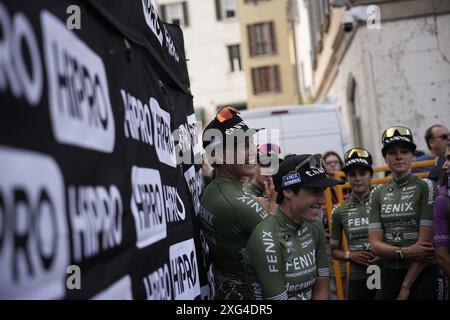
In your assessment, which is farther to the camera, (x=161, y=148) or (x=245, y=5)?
(x=245, y=5)

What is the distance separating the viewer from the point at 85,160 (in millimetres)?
2004

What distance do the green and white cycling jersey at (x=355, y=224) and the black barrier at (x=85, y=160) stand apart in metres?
3.14

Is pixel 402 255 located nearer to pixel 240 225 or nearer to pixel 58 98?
pixel 240 225

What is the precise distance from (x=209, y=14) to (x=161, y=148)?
4149 centimetres

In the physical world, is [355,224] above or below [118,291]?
below

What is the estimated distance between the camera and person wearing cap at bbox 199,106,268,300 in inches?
156

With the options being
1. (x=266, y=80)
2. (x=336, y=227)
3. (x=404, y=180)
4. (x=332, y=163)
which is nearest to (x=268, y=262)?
(x=404, y=180)

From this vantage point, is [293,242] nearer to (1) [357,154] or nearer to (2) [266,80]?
(1) [357,154]

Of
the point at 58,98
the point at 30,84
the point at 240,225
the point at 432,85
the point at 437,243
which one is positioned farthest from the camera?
the point at 432,85

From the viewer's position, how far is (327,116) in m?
11.1

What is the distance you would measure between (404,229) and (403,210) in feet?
0.57

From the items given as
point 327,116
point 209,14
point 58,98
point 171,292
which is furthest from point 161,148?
point 209,14

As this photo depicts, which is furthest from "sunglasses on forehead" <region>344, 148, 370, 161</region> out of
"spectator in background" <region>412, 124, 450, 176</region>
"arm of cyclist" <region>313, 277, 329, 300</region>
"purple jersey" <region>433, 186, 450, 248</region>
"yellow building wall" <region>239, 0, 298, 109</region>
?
"yellow building wall" <region>239, 0, 298, 109</region>

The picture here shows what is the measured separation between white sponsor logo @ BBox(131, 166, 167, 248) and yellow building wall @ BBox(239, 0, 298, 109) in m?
40.9
